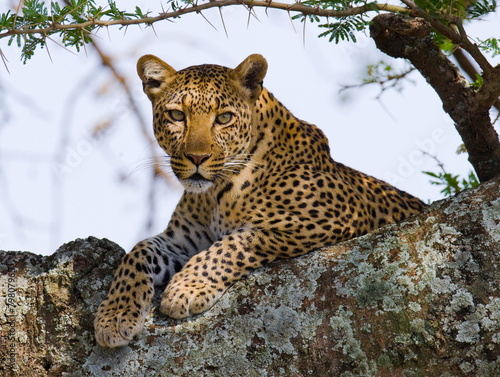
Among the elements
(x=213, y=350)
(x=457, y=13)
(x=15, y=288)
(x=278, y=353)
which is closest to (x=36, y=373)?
(x=15, y=288)

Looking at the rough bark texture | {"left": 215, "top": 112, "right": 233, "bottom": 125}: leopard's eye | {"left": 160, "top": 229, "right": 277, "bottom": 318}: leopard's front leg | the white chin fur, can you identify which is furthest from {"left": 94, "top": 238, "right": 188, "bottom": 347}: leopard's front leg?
{"left": 215, "top": 112, "right": 233, "bottom": 125}: leopard's eye

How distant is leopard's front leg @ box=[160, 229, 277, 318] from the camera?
17.8 feet

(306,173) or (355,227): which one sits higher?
(306,173)

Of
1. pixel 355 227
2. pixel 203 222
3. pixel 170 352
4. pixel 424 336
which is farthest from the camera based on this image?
pixel 203 222

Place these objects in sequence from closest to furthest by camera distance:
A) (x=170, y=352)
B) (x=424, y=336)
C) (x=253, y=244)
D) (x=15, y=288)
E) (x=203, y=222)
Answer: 1. (x=424, y=336)
2. (x=170, y=352)
3. (x=15, y=288)
4. (x=253, y=244)
5. (x=203, y=222)

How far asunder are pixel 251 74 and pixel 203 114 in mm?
675

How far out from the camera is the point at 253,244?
6.17 m

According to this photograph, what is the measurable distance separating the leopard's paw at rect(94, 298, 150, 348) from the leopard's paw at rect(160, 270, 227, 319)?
206mm

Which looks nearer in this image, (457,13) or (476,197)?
(476,197)

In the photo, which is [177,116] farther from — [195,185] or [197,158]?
[195,185]

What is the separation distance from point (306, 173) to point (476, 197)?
2048 mm

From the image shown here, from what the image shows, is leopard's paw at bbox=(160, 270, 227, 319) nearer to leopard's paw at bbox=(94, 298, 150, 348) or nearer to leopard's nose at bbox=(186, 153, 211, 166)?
leopard's paw at bbox=(94, 298, 150, 348)

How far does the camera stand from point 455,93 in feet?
23.0

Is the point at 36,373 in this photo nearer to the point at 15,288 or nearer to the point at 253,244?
the point at 15,288
